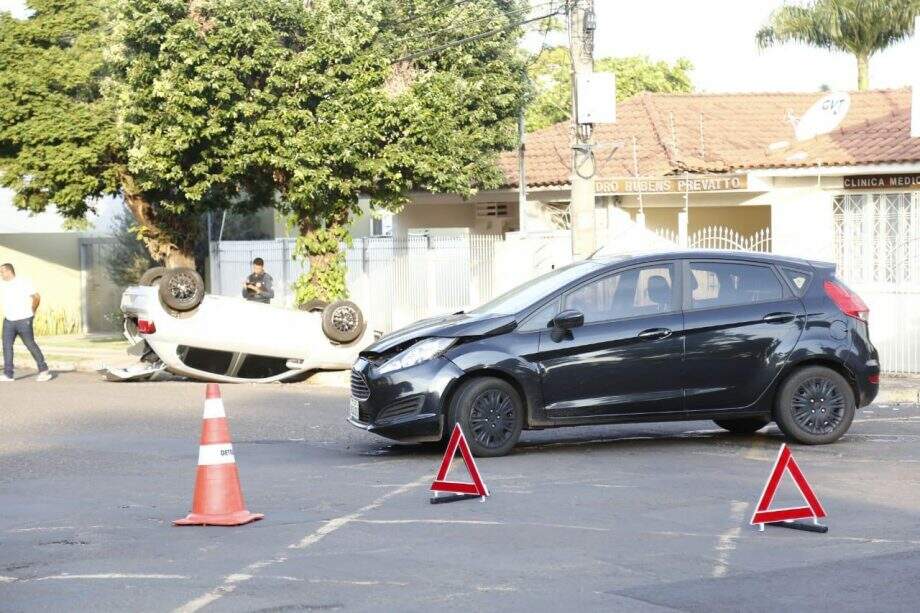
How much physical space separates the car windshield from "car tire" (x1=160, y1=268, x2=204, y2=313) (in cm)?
755

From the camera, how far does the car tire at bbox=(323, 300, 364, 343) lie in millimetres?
19844

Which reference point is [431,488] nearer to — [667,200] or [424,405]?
[424,405]

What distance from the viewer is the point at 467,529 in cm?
826

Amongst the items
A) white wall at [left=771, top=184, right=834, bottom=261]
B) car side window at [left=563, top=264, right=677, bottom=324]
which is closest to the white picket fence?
white wall at [left=771, top=184, right=834, bottom=261]

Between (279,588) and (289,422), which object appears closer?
(279,588)

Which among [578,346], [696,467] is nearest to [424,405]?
[578,346]

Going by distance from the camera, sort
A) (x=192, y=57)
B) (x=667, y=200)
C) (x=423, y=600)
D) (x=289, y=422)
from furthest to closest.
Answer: (x=667, y=200) < (x=192, y=57) < (x=289, y=422) < (x=423, y=600)

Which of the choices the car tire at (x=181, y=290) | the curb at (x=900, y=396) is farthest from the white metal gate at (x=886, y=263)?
the car tire at (x=181, y=290)

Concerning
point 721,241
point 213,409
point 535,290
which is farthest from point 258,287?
point 213,409

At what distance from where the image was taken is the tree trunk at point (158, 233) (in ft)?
85.9

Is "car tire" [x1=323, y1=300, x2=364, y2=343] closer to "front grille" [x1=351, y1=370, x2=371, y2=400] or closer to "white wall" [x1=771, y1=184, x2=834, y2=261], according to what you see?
"white wall" [x1=771, y1=184, x2=834, y2=261]

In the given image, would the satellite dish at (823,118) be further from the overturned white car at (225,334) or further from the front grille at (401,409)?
the front grille at (401,409)

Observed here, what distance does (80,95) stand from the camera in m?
26.0

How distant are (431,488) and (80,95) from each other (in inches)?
734
